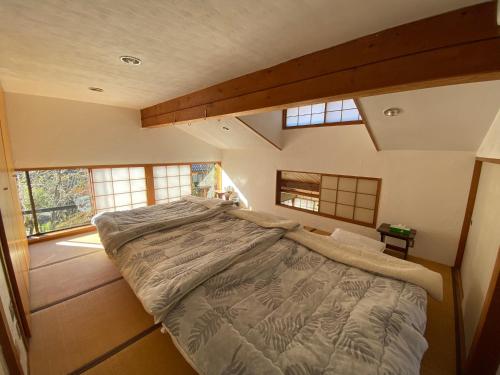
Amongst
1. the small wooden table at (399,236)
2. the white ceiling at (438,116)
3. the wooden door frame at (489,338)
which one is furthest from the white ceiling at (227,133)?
the wooden door frame at (489,338)

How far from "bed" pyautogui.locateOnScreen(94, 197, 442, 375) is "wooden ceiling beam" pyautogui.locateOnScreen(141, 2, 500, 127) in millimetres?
1327

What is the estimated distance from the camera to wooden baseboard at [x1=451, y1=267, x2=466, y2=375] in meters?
1.53

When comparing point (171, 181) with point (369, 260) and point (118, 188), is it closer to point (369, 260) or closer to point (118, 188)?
point (118, 188)

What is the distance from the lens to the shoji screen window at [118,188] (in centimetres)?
417

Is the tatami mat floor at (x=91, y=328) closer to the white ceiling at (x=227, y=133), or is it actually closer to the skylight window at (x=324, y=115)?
the white ceiling at (x=227, y=133)

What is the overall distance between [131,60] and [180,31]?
29.2 inches

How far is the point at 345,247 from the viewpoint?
6.31 feet

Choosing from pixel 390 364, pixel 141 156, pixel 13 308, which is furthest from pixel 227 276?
pixel 141 156

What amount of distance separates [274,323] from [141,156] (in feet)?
14.6

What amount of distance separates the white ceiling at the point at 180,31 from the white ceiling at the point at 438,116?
101 cm

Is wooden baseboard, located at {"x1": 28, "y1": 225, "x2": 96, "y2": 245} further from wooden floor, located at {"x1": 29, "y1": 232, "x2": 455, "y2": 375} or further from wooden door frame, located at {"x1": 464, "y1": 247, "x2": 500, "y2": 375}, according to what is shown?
wooden door frame, located at {"x1": 464, "y1": 247, "x2": 500, "y2": 375}

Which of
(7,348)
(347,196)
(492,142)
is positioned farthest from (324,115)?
(7,348)

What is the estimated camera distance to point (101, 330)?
5.81 feet

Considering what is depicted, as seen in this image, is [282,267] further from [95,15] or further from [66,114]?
[66,114]
